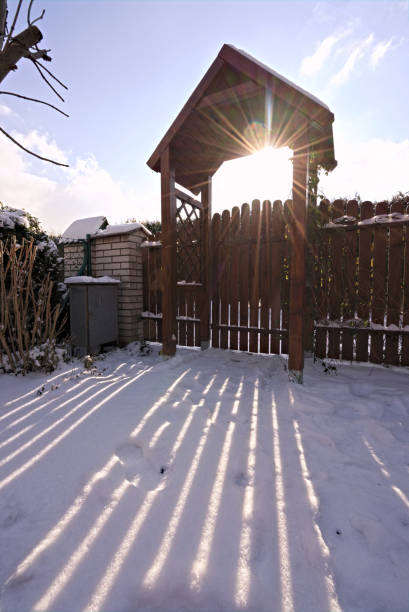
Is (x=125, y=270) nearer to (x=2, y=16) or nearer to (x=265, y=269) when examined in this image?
(x=265, y=269)

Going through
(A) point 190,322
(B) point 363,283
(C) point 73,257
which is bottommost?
(A) point 190,322

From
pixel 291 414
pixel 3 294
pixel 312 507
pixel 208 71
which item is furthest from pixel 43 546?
pixel 208 71

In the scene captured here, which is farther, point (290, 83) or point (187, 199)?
point (187, 199)

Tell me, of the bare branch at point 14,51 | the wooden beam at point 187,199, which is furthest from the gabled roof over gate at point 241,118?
the bare branch at point 14,51

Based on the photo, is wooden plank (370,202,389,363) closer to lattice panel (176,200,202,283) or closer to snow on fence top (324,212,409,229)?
snow on fence top (324,212,409,229)

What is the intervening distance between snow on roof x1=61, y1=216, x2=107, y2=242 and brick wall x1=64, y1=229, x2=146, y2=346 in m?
0.24

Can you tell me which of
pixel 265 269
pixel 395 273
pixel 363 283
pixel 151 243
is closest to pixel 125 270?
pixel 151 243


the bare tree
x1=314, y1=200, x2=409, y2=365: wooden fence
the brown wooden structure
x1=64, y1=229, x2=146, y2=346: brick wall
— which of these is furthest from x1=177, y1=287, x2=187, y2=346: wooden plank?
the bare tree

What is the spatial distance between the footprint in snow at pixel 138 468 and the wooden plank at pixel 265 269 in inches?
110

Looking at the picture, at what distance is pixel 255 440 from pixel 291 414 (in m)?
0.56

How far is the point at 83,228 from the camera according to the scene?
18.1 ft

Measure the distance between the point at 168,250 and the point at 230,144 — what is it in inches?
→ 69.4

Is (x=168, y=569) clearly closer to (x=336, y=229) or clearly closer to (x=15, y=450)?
(x=15, y=450)

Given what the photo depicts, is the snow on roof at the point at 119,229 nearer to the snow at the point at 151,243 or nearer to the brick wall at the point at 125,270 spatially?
the brick wall at the point at 125,270
